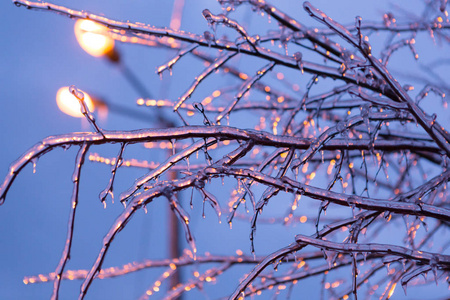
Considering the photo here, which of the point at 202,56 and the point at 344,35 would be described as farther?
the point at 202,56

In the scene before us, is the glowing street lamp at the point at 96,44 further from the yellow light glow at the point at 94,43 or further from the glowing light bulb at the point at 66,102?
the glowing light bulb at the point at 66,102

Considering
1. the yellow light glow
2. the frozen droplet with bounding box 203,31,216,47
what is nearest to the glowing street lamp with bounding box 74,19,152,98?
the yellow light glow

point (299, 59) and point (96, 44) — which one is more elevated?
point (96, 44)

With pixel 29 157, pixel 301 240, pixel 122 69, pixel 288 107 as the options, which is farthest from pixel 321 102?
pixel 122 69

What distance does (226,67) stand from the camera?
7.51 feet

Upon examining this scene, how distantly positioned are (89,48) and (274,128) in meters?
2.26

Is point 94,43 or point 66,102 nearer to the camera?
point 94,43

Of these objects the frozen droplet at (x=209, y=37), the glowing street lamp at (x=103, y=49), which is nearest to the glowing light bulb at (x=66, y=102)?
the glowing street lamp at (x=103, y=49)

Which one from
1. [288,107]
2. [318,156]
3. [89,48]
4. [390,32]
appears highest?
[89,48]

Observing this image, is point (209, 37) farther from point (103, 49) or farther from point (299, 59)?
point (103, 49)

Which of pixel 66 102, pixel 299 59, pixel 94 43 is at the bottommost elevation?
pixel 299 59

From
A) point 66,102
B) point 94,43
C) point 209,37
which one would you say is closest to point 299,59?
point 209,37

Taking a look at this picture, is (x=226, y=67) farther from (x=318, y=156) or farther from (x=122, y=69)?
(x=122, y=69)

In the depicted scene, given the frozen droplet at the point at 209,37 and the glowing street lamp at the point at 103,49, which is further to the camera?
the glowing street lamp at the point at 103,49
